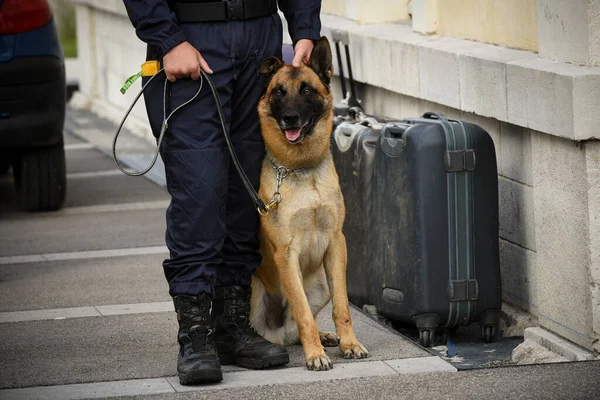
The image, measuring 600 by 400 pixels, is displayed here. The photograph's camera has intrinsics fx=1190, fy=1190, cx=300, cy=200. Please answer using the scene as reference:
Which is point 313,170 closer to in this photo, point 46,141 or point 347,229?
point 347,229

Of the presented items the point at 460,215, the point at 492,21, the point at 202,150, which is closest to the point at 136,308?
the point at 202,150

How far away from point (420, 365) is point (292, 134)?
3.36ft

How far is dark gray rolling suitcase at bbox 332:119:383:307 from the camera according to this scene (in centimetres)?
568

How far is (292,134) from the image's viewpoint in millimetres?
4652

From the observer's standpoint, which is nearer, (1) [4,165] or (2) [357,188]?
(2) [357,188]

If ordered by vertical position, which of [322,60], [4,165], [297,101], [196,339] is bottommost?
[4,165]

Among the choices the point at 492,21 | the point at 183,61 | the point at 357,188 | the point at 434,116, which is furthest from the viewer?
the point at 492,21

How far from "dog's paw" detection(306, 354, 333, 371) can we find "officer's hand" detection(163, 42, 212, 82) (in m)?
1.17

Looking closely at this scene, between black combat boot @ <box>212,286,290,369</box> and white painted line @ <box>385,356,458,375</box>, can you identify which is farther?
black combat boot @ <box>212,286,290,369</box>

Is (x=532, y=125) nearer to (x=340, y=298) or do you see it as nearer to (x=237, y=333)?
(x=340, y=298)

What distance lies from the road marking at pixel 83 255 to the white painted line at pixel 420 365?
2.70m

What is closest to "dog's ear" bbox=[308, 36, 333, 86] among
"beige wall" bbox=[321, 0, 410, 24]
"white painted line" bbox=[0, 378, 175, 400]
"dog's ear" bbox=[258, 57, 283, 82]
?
"dog's ear" bbox=[258, 57, 283, 82]

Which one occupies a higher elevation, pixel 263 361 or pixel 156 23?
pixel 156 23

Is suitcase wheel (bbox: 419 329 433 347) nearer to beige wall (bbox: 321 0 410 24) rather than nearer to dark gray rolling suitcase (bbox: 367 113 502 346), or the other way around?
dark gray rolling suitcase (bbox: 367 113 502 346)
